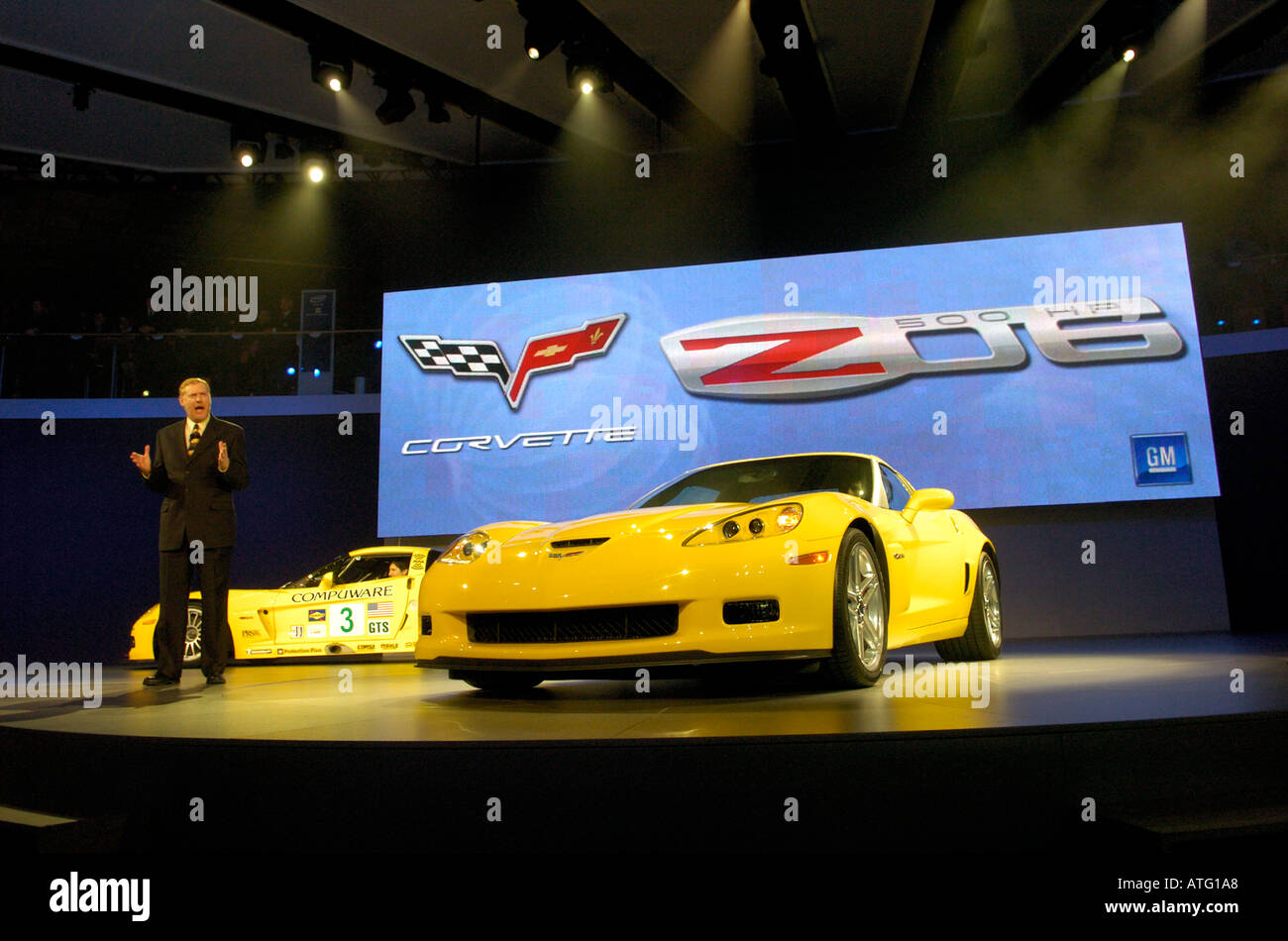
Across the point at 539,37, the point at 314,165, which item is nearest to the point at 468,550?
the point at 539,37

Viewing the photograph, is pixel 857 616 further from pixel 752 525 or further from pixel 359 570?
pixel 359 570

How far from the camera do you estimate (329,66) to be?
8.25m

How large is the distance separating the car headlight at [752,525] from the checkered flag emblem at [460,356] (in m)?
5.73

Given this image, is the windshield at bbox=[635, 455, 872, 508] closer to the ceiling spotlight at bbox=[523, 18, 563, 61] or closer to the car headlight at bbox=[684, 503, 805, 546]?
the car headlight at bbox=[684, 503, 805, 546]

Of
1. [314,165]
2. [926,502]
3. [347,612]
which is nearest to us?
[926,502]

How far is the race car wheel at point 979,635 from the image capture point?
4867 mm

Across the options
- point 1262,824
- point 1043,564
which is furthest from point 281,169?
point 1262,824

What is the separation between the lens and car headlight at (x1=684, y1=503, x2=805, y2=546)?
308cm

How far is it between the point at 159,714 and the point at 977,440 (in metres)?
6.47

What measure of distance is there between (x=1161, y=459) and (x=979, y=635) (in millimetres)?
3637

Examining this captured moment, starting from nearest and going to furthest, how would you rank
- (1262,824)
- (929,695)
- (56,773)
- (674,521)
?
(1262,824) → (56,773) → (929,695) → (674,521)

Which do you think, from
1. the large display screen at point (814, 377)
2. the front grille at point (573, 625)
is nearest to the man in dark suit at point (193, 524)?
the front grille at point (573, 625)

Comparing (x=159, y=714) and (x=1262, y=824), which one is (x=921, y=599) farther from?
(x=159, y=714)

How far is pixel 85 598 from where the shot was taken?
33.3ft
